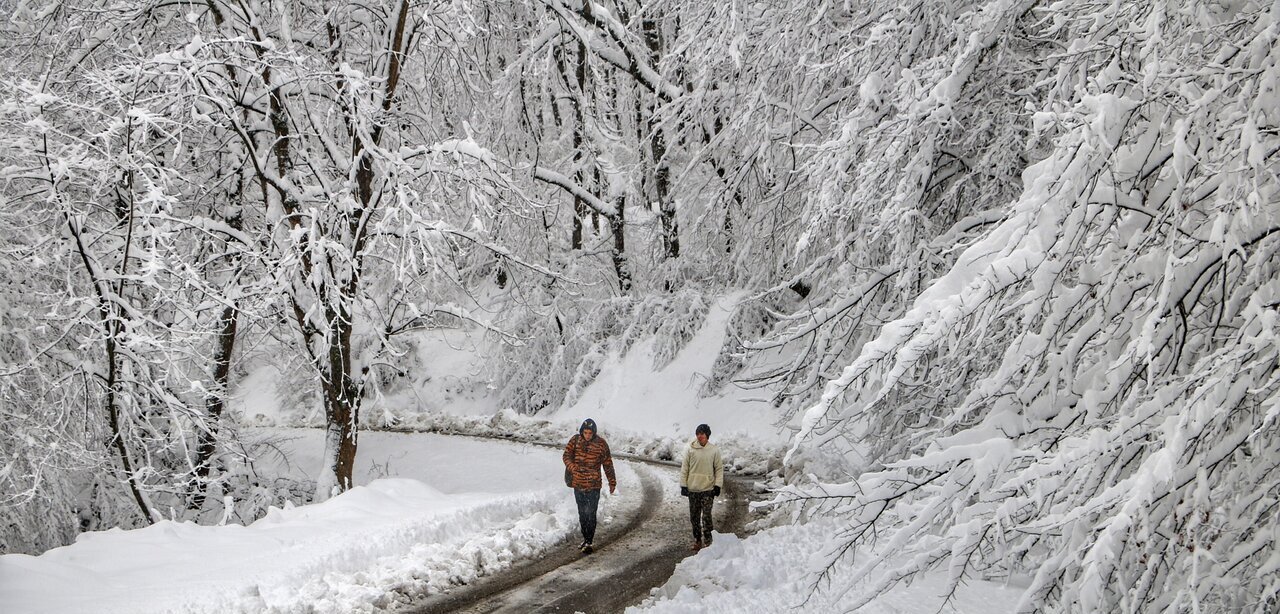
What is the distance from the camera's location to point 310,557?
8141 mm

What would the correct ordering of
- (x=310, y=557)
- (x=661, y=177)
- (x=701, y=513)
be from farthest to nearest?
1. (x=661, y=177)
2. (x=701, y=513)
3. (x=310, y=557)

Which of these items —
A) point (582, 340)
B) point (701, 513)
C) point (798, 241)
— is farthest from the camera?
point (582, 340)

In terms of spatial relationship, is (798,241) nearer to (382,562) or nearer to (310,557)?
(382,562)

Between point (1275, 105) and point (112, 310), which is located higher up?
point (112, 310)

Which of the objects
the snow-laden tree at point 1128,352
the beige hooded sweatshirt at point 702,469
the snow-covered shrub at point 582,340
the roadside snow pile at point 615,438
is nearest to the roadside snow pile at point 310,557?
the beige hooded sweatshirt at point 702,469

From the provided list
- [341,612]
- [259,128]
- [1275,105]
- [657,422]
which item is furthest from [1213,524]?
Answer: [657,422]

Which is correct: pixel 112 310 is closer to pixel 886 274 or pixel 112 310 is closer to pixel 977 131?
pixel 886 274

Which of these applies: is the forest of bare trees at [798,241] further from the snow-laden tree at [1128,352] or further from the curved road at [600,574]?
the curved road at [600,574]

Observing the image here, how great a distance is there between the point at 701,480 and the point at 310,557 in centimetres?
419

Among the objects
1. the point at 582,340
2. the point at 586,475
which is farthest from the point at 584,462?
the point at 582,340

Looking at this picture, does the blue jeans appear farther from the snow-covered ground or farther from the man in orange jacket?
the snow-covered ground

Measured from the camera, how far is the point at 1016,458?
12.3 feet

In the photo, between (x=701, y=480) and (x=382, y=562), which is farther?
(x=701, y=480)

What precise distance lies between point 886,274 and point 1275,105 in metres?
4.06
